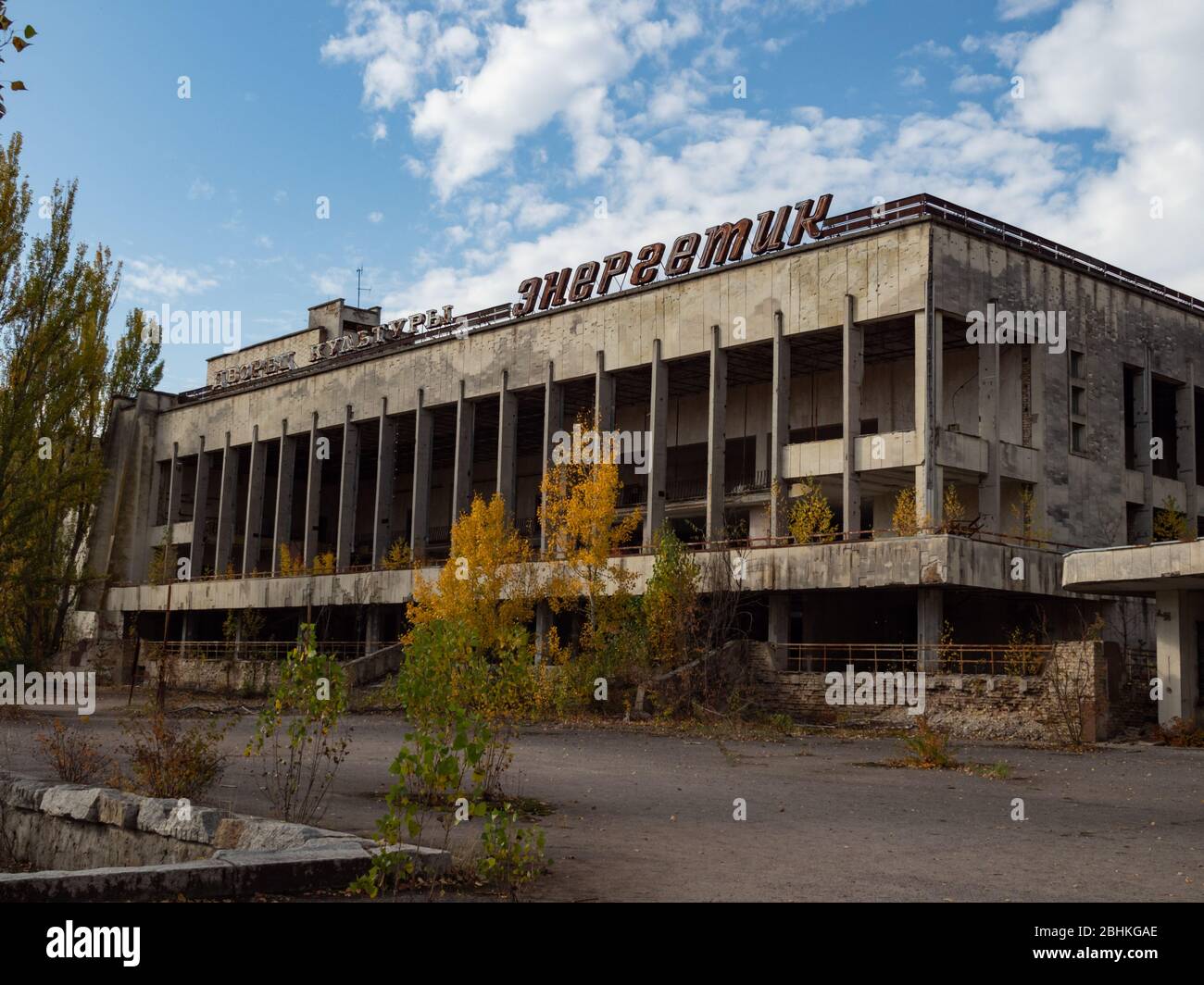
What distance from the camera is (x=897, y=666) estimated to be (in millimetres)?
38125

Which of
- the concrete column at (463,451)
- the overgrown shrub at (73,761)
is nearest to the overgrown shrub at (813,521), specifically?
the concrete column at (463,451)

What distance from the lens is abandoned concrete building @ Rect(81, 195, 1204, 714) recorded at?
36.0m

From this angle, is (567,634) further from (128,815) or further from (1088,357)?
(128,815)

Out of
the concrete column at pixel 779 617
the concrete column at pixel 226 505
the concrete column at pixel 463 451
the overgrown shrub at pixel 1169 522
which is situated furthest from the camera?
the concrete column at pixel 226 505

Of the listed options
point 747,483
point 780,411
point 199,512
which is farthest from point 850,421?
point 199,512

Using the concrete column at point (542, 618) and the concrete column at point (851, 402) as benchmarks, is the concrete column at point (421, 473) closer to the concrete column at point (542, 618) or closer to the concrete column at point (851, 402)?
the concrete column at point (542, 618)

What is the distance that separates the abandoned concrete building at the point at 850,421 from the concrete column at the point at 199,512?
5.72 meters

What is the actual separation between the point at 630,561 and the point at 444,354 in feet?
52.4

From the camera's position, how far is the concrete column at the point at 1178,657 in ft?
87.0

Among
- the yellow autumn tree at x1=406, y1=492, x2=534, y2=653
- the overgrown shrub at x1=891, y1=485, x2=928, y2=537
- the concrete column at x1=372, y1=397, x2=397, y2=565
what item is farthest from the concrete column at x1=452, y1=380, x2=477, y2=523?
the overgrown shrub at x1=891, y1=485, x2=928, y2=537

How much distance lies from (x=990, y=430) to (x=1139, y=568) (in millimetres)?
12679

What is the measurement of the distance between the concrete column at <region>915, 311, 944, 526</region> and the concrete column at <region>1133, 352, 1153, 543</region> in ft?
35.0

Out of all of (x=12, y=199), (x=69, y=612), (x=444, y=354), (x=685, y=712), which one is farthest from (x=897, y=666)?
(x=69, y=612)
